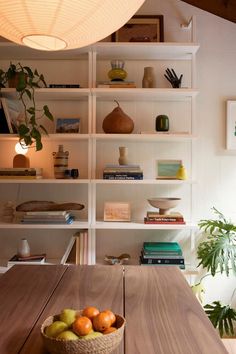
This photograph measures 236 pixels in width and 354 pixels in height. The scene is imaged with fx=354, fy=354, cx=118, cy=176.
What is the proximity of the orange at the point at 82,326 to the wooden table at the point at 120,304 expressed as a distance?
4.4 inches

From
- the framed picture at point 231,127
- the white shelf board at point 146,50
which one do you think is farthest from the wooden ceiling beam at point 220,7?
the framed picture at point 231,127

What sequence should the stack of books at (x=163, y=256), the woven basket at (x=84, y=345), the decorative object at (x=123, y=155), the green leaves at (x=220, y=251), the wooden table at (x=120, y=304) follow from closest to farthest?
the woven basket at (x=84, y=345) < the wooden table at (x=120, y=304) < the green leaves at (x=220, y=251) < the stack of books at (x=163, y=256) < the decorative object at (x=123, y=155)

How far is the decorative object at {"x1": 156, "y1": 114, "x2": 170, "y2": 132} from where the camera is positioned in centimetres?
252

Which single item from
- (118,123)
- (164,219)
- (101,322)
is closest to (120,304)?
(101,322)

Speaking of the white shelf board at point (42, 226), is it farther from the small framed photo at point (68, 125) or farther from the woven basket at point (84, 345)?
the woven basket at point (84, 345)

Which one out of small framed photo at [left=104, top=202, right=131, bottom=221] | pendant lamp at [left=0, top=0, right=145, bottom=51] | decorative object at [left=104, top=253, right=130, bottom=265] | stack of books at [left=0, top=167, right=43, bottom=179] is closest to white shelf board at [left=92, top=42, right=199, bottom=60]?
stack of books at [left=0, top=167, right=43, bottom=179]

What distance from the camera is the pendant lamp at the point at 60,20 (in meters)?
0.99

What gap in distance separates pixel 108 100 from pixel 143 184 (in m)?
0.69

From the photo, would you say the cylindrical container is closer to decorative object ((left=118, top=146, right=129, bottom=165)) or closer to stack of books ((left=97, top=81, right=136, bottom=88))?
decorative object ((left=118, top=146, right=129, bottom=165))

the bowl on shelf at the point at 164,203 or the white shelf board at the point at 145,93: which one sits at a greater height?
the white shelf board at the point at 145,93

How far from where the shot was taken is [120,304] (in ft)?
4.53

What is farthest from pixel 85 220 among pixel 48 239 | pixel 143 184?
pixel 143 184

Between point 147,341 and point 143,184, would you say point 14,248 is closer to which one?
point 143,184

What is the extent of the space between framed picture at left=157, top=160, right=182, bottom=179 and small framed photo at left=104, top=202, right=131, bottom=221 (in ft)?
1.18
